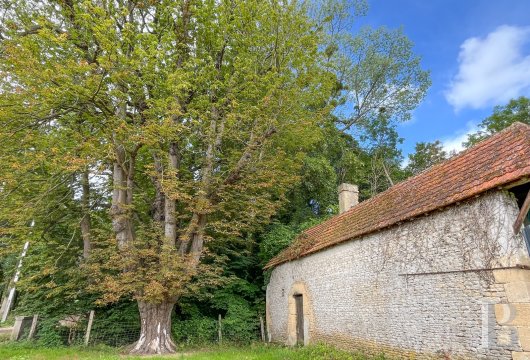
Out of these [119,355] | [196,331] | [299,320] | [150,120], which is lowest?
[119,355]

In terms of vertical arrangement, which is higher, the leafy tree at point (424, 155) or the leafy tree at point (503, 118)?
the leafy tree at point (503, 118)

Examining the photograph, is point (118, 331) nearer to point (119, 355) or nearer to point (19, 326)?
point (119, 355)

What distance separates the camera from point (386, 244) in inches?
342

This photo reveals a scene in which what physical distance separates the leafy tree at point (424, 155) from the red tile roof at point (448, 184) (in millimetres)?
20321

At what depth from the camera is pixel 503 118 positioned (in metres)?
29.2

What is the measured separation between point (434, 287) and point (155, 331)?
923cm

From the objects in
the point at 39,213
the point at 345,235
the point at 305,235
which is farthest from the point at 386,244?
the point at 39,213

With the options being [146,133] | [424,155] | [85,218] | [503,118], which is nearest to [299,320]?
[146,133]

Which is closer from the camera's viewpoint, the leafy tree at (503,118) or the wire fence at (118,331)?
the wire fence at (118,331)

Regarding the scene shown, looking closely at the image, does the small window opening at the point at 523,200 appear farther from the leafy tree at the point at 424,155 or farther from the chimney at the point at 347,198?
the leafy tree at the point at 424,155

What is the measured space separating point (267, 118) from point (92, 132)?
7206 millimetres

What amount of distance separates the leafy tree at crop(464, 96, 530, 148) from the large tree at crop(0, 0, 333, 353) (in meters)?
21.2

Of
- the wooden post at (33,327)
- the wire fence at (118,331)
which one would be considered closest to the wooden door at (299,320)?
the wire fence at (118,331)

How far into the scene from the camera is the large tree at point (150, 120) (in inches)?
417
